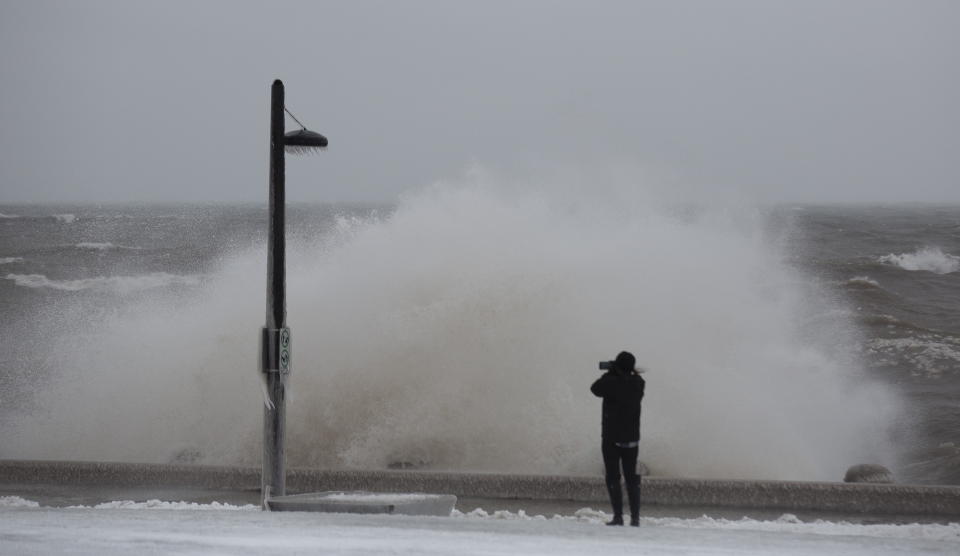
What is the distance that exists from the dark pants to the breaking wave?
30.2 m

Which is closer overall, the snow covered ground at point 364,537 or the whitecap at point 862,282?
the snow covered ground at point 364,537

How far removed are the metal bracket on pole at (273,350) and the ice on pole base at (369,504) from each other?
2.92 feet

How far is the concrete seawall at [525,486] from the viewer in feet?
24.6

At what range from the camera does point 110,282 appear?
3741cm

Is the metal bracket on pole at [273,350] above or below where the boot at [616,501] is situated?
above

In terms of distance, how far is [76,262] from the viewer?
141ft

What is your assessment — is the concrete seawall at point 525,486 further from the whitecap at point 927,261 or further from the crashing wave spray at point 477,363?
the whitecap at point 927,261

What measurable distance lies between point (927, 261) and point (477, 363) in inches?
1152

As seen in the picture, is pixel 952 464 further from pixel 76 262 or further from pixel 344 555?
pixel 76 262

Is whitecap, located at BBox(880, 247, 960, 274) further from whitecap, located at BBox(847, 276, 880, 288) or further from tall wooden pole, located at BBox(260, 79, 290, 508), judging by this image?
tall wooden pole, located at BBox(260, 79, 290, 508)

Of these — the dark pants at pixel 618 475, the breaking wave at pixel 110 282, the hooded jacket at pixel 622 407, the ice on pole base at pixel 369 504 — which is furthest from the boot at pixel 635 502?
the breaking wave at pixel 110 282

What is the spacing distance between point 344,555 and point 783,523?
3476 mm

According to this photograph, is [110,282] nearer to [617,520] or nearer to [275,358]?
[275,358]

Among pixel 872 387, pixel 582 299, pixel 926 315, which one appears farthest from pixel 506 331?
pixel 926 315
